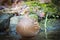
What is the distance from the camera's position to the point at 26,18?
1.98m

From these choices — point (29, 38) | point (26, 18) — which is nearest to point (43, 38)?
point (29, 38)

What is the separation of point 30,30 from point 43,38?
16 centimetres

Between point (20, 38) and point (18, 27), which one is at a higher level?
point (18, 27)

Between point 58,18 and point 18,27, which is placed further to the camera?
point 58,18

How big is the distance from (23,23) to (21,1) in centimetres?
29

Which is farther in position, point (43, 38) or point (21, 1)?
point (21, 1)

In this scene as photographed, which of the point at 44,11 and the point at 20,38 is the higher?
the point at 44,11

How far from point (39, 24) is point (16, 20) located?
259 mm

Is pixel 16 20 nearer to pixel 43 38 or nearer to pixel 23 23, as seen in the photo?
pixel 23 23

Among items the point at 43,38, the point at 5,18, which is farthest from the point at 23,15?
the point at 43,38

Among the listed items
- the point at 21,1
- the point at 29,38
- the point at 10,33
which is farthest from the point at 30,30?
the point at 21,1

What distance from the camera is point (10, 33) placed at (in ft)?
6.58

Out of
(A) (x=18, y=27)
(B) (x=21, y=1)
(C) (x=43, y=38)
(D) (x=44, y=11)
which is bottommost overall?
(C) (x=43, y=38)

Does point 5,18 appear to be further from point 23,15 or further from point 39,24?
point 39,24
